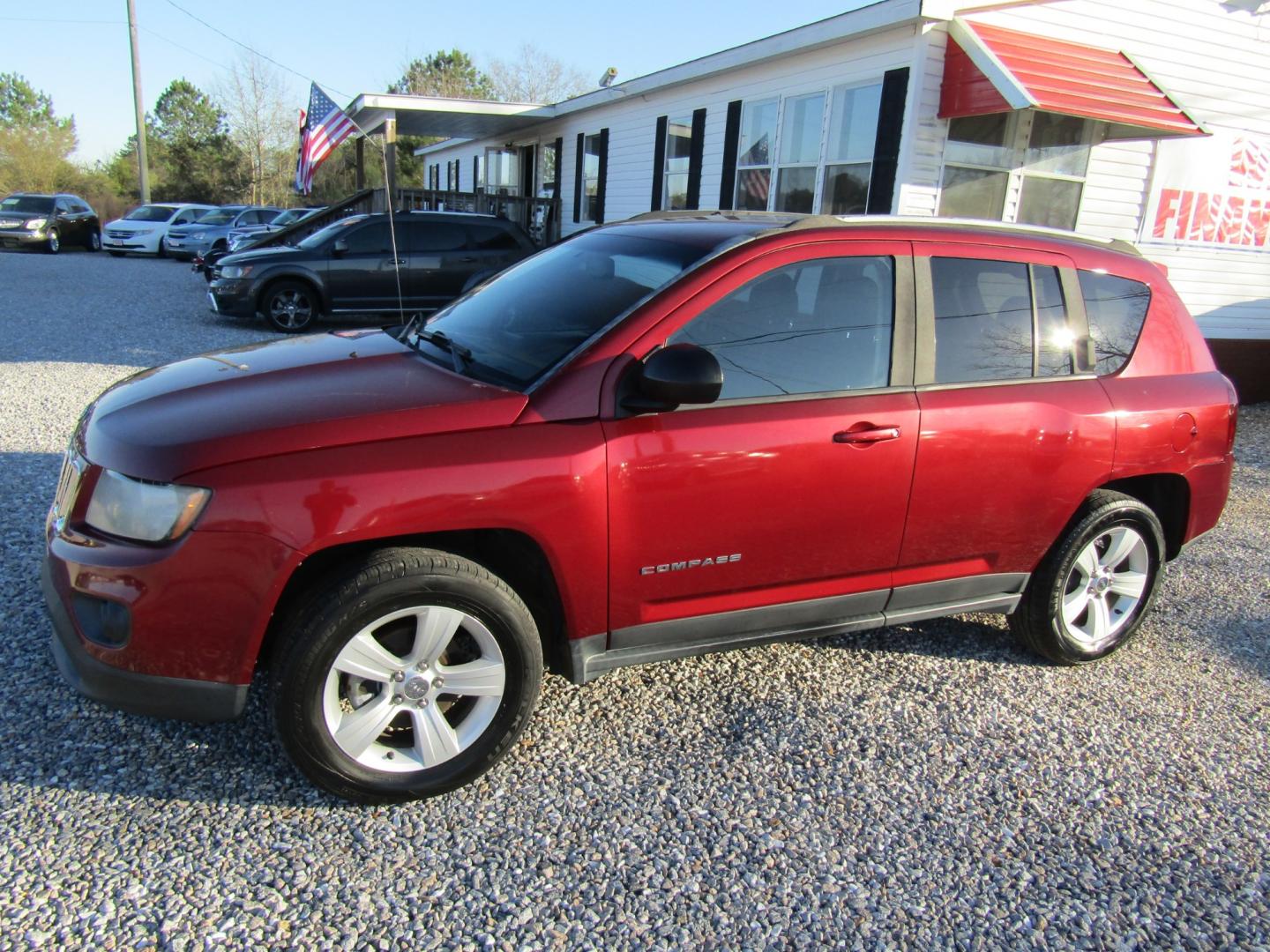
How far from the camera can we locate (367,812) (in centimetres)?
263

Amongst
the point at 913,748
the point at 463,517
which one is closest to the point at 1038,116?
the point at 913,748

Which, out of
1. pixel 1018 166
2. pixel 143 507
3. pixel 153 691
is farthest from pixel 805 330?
pixel 1018 166

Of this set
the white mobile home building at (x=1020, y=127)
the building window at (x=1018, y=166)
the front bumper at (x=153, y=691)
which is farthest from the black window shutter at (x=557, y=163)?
the front bumper at (x=153, y=691)

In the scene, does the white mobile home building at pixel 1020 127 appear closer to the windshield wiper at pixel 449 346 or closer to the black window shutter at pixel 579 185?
the black window shutter at pixel 579 185

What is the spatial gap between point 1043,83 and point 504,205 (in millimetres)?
11920

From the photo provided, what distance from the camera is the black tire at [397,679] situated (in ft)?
8.05

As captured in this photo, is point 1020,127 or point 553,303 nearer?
point 553,303

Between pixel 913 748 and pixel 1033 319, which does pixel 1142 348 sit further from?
pixel 913 748

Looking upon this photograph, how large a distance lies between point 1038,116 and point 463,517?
9.45 m

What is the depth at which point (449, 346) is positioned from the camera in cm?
320

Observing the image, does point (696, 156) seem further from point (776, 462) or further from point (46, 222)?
point (46, 222)

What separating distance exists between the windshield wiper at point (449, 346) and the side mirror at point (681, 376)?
0.70 metres

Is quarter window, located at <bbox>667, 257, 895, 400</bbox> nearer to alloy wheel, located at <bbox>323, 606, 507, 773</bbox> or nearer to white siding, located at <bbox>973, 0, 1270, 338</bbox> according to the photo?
alloy wheel, located at <bbox>323, 606, 507, 773</bbox>

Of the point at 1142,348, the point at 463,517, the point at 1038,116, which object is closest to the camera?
the point at 463,517
